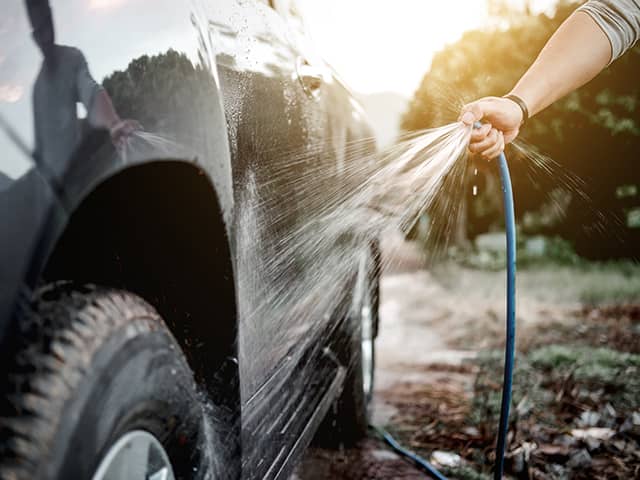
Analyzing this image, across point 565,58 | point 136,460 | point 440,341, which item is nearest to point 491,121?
point 565,58

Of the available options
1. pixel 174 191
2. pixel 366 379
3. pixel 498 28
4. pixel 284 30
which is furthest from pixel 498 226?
pixel 174 191

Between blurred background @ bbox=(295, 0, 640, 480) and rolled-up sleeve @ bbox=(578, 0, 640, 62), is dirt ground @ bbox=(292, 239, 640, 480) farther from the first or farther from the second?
rolled-up sleeve @ bbox=(578, 0, 640, 62)

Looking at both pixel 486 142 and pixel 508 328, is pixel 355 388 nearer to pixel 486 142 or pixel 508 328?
pixel 508 328

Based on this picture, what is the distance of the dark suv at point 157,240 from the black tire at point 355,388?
0.68m

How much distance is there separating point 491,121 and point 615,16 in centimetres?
66

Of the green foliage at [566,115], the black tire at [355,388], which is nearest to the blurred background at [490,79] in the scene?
the green foliage at [566,115]

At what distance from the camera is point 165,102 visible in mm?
1298

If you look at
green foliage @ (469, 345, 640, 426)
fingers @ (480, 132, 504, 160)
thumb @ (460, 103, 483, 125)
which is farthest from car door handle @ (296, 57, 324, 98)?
green foliage @ (469, 345, 640, 426)

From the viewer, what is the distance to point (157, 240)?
4.82 ft

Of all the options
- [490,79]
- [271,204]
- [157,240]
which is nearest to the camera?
[157,240]

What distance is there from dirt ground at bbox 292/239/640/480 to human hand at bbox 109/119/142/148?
2.26 m

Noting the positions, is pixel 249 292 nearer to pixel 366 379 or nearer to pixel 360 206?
pixel 360 206

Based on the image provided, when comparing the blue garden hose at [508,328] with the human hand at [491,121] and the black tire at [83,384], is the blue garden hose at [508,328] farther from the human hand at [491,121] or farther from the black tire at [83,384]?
the black tire at [83,384]

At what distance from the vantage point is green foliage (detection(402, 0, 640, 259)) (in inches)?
155
